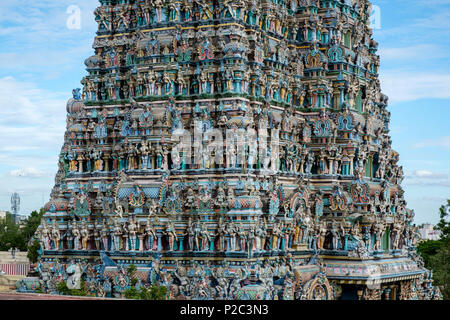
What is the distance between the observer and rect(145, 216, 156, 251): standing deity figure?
136 ft

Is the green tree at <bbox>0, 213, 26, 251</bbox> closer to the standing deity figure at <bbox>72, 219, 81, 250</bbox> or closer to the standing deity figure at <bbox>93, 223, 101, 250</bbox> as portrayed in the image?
the standing deity figure at <bbox>72, 219, 81, 250</bbox>

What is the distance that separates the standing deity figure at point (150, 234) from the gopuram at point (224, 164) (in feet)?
0.24

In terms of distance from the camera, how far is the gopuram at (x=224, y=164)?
41.1m

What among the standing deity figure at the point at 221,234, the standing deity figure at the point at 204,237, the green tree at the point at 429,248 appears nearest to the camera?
the standing deity figure at the point at 221,234

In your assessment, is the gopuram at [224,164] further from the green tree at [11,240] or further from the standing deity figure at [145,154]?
the green tree at [11,240]

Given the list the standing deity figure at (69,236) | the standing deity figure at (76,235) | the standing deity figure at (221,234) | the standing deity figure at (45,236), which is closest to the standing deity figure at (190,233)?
the standing deity figure at (221,234)

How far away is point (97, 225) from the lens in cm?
4322

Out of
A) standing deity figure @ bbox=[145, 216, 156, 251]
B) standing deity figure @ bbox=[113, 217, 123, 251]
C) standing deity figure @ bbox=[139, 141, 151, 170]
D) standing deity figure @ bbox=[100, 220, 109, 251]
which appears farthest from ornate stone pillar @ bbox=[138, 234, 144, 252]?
standing deity figure @ bbox=[139, 141, 151, 170]

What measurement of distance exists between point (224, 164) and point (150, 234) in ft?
15.6

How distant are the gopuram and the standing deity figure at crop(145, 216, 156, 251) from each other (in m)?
0.07

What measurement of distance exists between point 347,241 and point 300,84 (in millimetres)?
8859

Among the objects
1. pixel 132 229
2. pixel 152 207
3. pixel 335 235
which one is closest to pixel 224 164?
pixel 152 207
